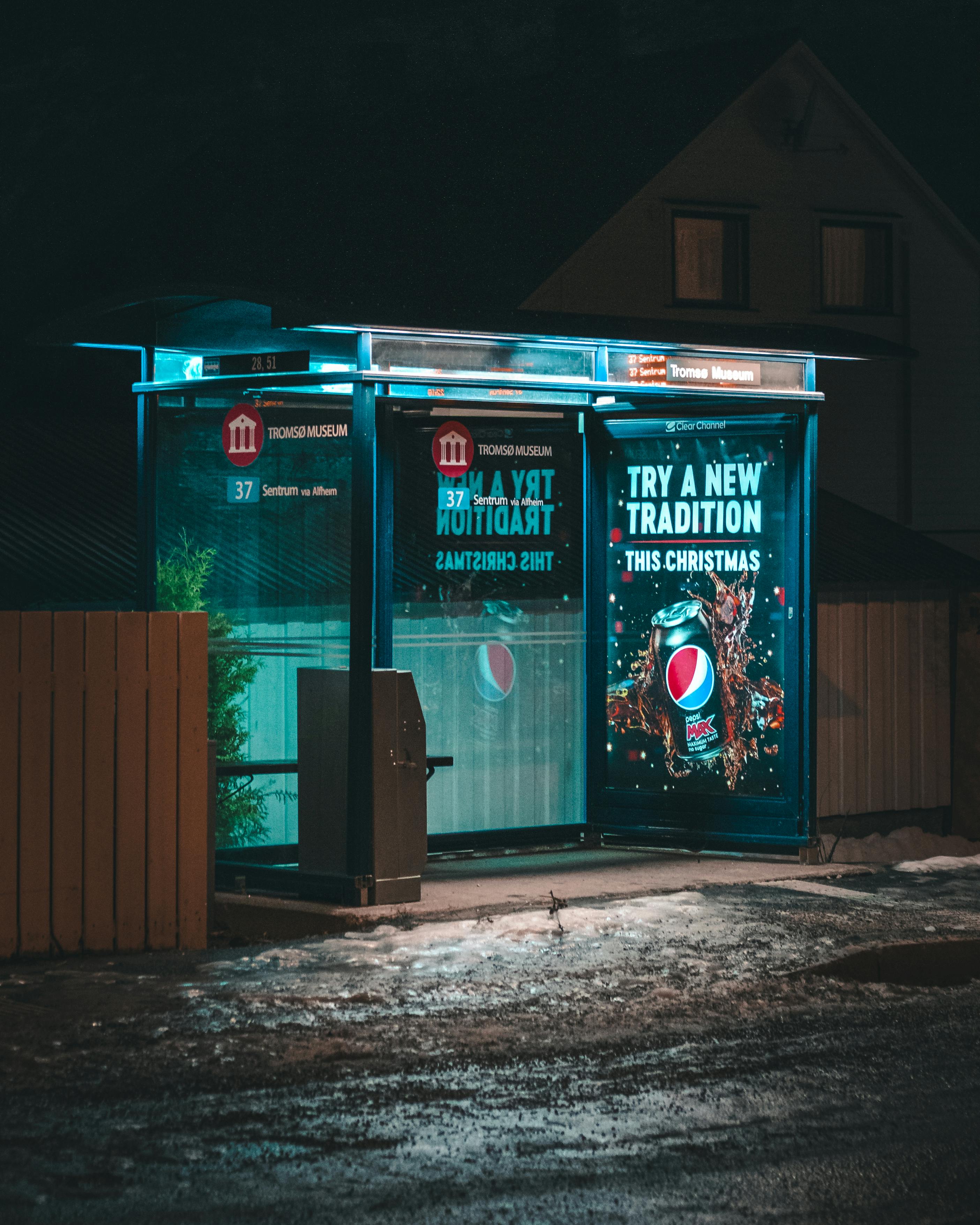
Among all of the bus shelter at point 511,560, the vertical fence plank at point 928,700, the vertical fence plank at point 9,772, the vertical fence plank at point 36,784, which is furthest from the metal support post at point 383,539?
the vertical fence plank at point 928,700

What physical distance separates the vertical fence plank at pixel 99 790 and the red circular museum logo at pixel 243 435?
6.04 feet

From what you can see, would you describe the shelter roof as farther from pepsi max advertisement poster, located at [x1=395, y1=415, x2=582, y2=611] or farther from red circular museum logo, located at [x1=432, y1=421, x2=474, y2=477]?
red circular museum logo, located at [x1=432, y1=421, x2=474, y2=477]

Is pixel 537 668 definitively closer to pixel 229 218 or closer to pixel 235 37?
pixel 229 218

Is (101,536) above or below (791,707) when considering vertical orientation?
above

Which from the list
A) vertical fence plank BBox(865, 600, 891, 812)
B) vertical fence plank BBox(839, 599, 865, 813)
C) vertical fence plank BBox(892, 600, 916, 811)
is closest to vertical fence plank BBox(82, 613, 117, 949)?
vertical fence plank BBox(839, 599, 865, 813)

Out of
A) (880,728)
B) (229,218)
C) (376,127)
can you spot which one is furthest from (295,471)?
(376,127)

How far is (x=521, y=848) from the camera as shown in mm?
11625

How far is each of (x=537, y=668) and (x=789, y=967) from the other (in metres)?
3.73

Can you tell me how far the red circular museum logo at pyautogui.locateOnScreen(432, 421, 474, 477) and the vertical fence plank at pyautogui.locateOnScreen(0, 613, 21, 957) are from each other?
126 inches

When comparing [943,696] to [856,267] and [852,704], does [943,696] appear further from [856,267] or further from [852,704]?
[856,267]

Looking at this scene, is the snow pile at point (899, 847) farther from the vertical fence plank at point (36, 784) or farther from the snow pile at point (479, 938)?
the vertical fence plank at point (36, 784)

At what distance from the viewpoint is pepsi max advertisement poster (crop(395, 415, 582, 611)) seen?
11.0 metres

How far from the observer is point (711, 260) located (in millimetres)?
21219

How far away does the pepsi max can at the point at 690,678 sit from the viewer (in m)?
11.6
